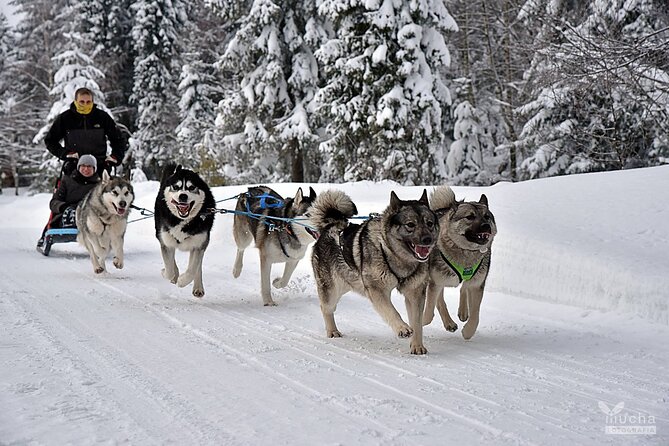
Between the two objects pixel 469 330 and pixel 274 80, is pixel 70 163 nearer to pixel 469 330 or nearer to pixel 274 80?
pixel 469 330

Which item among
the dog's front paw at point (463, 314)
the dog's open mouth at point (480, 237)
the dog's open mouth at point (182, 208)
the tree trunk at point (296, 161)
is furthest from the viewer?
the tree trunk at point (296, 161)

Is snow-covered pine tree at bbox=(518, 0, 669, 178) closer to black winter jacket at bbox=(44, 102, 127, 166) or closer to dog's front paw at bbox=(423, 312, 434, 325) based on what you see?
dog's front paw at bbox=(423, 312, 434, 325)

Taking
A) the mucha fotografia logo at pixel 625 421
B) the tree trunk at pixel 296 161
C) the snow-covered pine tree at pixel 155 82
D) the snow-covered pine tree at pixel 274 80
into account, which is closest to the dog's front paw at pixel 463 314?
the mucha fotografia logo at pixel 625 421

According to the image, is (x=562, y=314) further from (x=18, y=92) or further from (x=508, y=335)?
(x=18, y=92)

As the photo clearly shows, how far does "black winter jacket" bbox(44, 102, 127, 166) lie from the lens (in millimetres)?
9430

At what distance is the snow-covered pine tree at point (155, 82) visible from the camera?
31.7 meters

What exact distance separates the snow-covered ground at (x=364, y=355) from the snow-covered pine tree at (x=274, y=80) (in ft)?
42.2

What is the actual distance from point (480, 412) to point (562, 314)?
2.88 meters

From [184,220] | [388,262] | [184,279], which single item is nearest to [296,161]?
[184,220]

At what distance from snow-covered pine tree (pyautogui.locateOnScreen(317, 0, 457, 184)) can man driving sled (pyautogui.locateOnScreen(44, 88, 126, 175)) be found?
328 inches

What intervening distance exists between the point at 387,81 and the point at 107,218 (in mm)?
10159

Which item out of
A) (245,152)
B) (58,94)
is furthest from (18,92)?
(245,152)

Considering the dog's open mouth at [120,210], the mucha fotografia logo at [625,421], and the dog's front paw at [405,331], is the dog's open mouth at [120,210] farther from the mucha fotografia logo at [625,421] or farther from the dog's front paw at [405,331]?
the mucha fotografia logo at [625,421]

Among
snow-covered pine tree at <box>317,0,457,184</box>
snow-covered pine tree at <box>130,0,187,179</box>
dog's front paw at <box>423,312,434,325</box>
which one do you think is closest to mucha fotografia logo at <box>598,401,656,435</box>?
dog's front paw at <box>423,312,434,325</box>
